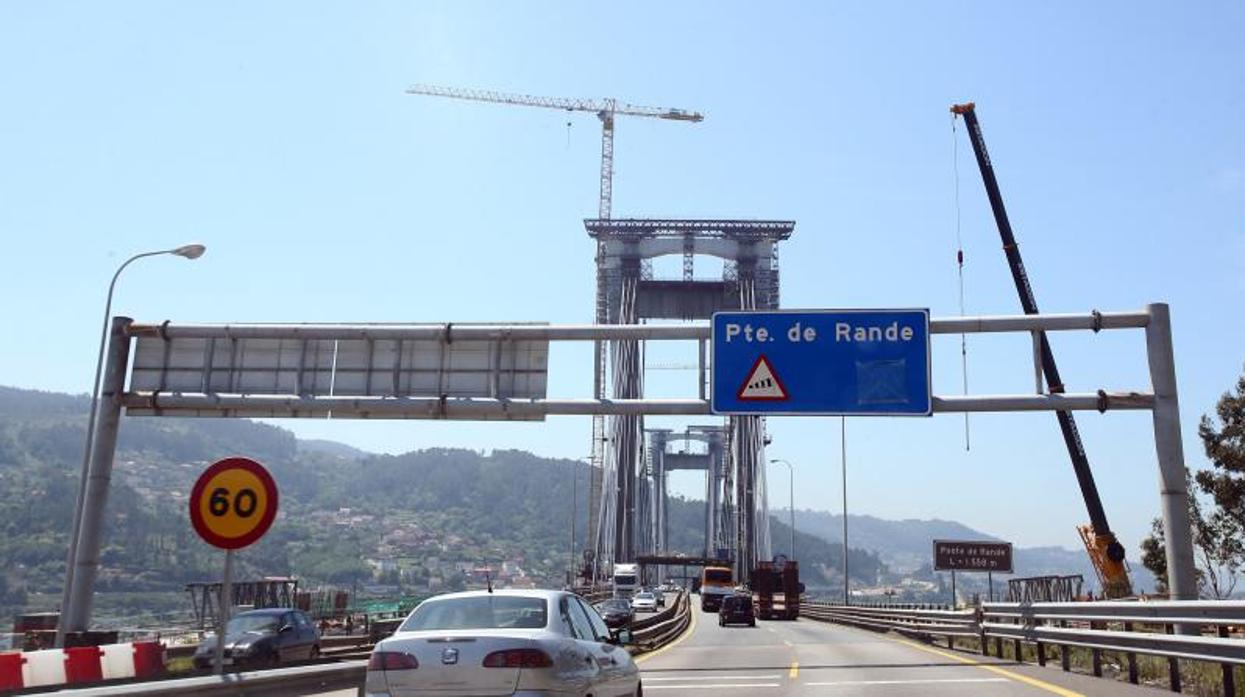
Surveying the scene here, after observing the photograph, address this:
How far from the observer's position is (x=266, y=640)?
1888cm

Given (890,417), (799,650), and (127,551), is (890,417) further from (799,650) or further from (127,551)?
(127,551)

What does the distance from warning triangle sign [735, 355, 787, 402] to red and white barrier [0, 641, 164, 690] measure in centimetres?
1008

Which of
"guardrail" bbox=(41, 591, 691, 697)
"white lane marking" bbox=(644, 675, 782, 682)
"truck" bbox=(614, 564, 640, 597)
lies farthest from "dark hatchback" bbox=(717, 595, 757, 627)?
"guardrail" bbox=(41, 591, 691, 697)

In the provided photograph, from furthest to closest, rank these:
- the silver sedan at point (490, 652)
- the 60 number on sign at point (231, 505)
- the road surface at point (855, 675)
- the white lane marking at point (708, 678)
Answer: the white lane marking at point (708, 678) → the road surface at point (855, 675) → the 60 number on sign at point (231, 505) → the silver sedan at point (490, 652)

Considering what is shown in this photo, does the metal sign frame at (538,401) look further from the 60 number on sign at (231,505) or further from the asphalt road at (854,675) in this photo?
the 60 number on sign at (231,505)

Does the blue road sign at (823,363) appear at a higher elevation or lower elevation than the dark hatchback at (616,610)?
higher

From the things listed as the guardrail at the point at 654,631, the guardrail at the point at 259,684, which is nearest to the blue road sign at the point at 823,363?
the guardrail at the point at 654,631

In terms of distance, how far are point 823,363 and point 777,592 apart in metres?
46.9

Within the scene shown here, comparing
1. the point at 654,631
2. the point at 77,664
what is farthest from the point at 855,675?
the point at 654,631

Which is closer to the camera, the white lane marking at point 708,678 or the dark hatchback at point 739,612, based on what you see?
the white lane marking at point 708,678

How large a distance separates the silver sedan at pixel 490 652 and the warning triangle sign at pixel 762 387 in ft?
34.2

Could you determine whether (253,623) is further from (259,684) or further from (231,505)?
(259,684)

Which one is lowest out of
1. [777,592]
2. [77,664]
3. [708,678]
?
[708,678]

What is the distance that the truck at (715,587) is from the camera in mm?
73062
